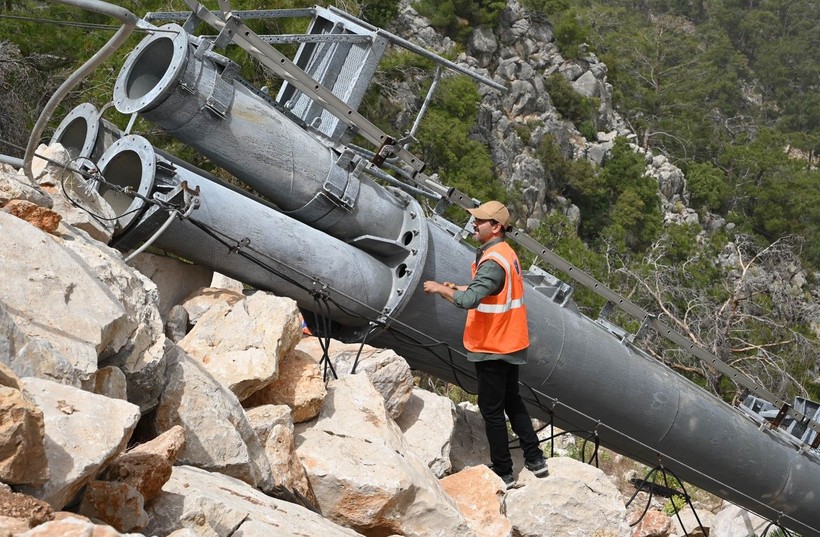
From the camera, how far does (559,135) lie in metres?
38.7

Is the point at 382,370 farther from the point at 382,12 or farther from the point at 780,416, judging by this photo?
the point at 382,12

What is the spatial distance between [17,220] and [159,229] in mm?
1091

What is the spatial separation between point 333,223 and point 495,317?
100 cm

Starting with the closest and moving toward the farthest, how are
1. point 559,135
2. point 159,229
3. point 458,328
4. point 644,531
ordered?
point 159,229 → point 458,328 → point 644,531 → point 559,135

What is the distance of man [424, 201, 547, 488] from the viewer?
4637 millimetres

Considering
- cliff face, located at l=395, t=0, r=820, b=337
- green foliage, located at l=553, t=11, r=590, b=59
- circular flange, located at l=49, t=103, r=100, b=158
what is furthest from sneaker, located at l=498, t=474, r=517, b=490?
green foliage, located at l=553, t=11, r=590, b=59

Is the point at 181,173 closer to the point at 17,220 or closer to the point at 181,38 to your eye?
the point at 181,38

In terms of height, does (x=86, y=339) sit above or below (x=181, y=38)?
below

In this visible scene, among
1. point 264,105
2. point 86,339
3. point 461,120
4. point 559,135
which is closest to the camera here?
point 86,339

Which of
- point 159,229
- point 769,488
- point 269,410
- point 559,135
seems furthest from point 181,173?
point 559,135

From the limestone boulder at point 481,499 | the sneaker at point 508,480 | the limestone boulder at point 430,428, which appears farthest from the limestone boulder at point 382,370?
the sneaker at point 508,480

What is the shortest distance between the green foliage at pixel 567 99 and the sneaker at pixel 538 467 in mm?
37056

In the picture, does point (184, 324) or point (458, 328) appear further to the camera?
point (458, 328)

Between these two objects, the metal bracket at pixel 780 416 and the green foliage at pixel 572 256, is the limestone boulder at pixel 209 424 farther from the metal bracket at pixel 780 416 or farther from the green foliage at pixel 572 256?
the green foliage at pixel 572 256
